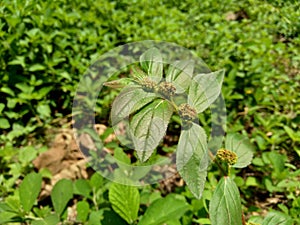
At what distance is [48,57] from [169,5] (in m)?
1.69

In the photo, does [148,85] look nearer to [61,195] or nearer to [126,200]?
[126,200]

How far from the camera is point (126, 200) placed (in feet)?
4.30

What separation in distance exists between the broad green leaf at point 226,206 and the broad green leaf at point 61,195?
836 mm

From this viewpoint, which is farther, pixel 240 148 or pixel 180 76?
pixel 240 148

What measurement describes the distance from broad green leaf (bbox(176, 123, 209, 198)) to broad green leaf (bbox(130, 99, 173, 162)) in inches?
2.3

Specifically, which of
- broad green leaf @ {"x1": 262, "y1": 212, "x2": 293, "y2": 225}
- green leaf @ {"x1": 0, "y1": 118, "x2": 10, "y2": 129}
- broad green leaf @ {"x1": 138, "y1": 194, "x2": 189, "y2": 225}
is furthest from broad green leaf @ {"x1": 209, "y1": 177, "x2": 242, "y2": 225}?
green leaf @ {"x1": 0, "y1": 118, "x2": 10, "y2": 129}

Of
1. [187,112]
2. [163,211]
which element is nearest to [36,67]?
[163,211]

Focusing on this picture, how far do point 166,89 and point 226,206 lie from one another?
0.92 feet

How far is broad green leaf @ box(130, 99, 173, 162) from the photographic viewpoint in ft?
2.10

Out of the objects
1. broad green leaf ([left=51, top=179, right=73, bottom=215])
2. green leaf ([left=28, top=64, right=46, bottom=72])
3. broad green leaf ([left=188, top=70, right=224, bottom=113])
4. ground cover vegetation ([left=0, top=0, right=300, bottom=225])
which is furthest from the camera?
green leaf ([left=28, top=64, right=46, bottom=72])

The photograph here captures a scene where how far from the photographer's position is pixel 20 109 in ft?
7.97

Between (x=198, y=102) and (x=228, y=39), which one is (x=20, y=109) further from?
(x=198, y=102)

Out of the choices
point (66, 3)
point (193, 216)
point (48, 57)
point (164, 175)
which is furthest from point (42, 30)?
point (193, 216)

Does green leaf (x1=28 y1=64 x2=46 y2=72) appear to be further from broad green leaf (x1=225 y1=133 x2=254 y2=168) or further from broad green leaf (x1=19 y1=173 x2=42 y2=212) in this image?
broad green leaf (x1=225 y1=133 x2=254 y2=168)
